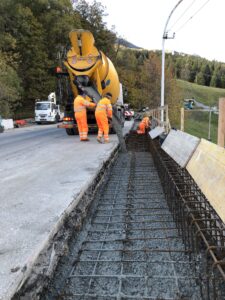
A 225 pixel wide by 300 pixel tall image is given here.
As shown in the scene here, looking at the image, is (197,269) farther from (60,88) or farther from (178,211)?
(60,88)

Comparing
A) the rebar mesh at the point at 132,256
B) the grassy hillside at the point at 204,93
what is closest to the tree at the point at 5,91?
the rebar mesh at the point at 132,256

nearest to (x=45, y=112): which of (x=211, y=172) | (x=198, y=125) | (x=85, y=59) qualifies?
(x=85, y=59)

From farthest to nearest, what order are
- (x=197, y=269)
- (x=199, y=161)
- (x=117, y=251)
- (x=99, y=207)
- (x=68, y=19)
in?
(x=68, y=19), (x=99, y=207), (x=199, y=161), (x=117, y=251), (x=197, y=269)

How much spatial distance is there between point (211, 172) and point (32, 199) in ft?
7.23

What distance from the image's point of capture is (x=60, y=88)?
11.9 metres

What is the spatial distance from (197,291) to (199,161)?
1.81 metres

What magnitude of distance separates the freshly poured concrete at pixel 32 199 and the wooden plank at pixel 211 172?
1.53 m

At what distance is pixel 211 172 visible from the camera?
332cm

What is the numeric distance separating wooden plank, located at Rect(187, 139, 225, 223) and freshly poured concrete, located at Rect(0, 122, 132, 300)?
153 cm

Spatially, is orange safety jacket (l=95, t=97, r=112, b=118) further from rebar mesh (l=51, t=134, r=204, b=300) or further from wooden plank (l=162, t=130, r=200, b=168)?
rebar mesh (l=51, t=134, r=204, b=300)

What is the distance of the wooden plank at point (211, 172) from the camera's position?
9.31 ft

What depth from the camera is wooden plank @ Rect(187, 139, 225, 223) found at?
284cm

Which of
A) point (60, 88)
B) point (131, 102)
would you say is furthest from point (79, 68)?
point (131, 102)

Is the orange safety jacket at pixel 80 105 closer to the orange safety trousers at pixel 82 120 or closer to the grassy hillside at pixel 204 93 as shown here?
the orange safety trousers at pixel 82 120
